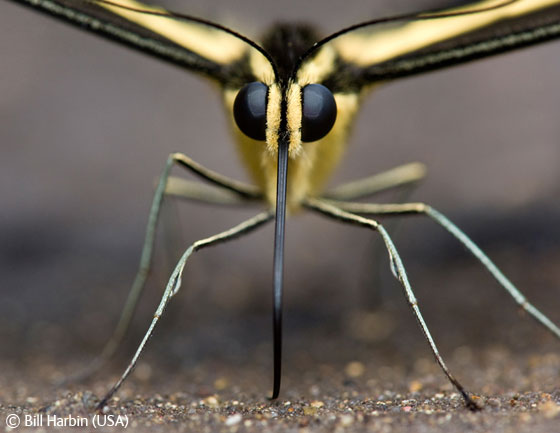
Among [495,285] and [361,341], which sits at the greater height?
[495,285]

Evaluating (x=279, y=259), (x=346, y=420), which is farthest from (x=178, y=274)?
(x=346, y=420)

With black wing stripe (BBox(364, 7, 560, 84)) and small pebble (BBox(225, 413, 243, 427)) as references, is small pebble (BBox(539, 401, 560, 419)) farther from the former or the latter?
black wing stripe (BBox(364, 7, 560, 84))

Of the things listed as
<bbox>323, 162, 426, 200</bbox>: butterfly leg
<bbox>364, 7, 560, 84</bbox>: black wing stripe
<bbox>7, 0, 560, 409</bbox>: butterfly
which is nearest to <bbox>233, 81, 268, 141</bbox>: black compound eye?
<bbox>7, 0, 560, 409</bbox>: butterfly

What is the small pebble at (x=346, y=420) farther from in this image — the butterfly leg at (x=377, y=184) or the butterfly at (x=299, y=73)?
the butterfly leg at (x=377, y=184)

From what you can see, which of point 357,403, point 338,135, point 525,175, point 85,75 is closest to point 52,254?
point 85,75

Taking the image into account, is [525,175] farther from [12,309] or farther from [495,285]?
[12,309]

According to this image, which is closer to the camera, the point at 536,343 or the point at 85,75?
the point at 536,343
